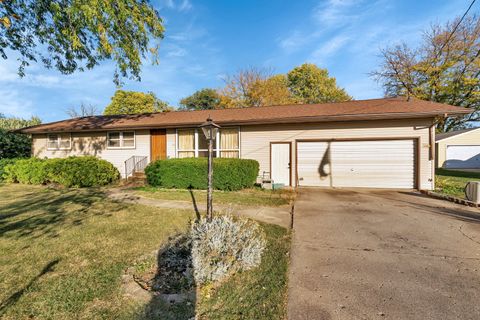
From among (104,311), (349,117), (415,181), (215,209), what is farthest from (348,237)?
(415,181)

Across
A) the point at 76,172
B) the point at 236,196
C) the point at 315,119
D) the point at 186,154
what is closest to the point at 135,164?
the point at 76,172

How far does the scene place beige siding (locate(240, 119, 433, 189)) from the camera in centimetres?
887

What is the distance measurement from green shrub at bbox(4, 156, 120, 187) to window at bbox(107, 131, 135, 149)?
142 cm

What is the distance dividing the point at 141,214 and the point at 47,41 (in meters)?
7.74

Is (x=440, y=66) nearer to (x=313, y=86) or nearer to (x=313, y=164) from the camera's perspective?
(x=313, y=86)

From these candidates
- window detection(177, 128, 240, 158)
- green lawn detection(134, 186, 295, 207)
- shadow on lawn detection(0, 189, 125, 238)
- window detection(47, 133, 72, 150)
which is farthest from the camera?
window detection(47, 133, 72, 150)

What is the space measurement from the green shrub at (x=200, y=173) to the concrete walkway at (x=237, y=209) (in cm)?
169

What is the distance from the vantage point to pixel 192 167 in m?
9.16

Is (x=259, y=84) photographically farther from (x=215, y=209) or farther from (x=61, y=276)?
(x=61, y=276)

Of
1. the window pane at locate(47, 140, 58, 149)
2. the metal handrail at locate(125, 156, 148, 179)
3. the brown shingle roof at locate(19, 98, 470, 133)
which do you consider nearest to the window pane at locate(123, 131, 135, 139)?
the brown shingle roof at locate(19, 98, 470, 133)

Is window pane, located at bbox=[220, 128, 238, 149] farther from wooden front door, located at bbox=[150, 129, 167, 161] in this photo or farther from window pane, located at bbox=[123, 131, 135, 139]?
window pane, located at bbox=[123, 131, 135, 139]

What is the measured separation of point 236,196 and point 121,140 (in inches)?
314

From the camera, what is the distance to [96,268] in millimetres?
3131

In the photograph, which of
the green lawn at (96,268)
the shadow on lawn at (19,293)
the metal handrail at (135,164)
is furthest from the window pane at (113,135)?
the shadow on lawn at (19,293)
